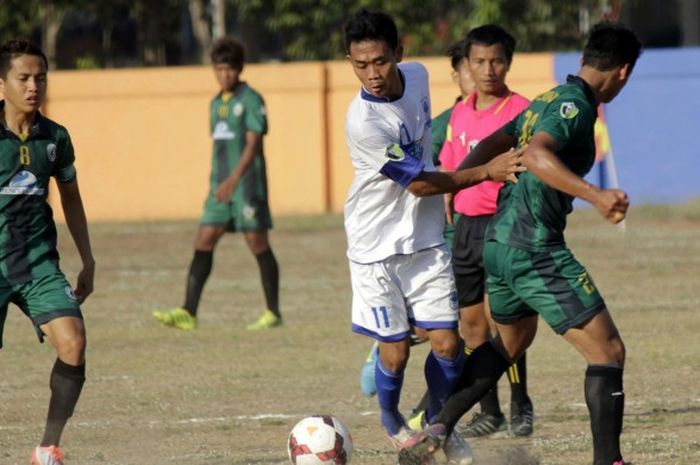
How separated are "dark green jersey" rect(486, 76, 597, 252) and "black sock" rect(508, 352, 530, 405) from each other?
1391 mm

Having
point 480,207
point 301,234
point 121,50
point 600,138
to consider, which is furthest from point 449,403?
point 121,50

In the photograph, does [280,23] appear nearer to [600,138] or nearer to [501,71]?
[600,138]

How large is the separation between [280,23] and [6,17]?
15.6ft

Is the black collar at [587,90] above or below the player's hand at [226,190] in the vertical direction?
above

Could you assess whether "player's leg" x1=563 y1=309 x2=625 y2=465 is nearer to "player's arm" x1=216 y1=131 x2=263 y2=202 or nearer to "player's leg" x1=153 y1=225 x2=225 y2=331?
"player's arm" x1=216 y1=131 x2=263 y2=202

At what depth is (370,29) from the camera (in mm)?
6770

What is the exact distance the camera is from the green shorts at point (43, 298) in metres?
6.74

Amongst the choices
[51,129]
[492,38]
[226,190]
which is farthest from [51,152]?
[226,190]

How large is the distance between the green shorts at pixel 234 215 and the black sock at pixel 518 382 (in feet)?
15.8

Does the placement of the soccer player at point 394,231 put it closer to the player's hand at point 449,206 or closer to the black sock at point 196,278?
the player's hand at point 449,206

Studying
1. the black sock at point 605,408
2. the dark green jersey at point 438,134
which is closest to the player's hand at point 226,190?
the dark green jersey at point 438,134

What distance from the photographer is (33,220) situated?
686 cm

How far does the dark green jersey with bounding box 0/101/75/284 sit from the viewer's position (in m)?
6.78

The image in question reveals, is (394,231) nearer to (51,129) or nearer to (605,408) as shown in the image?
(605,408)
